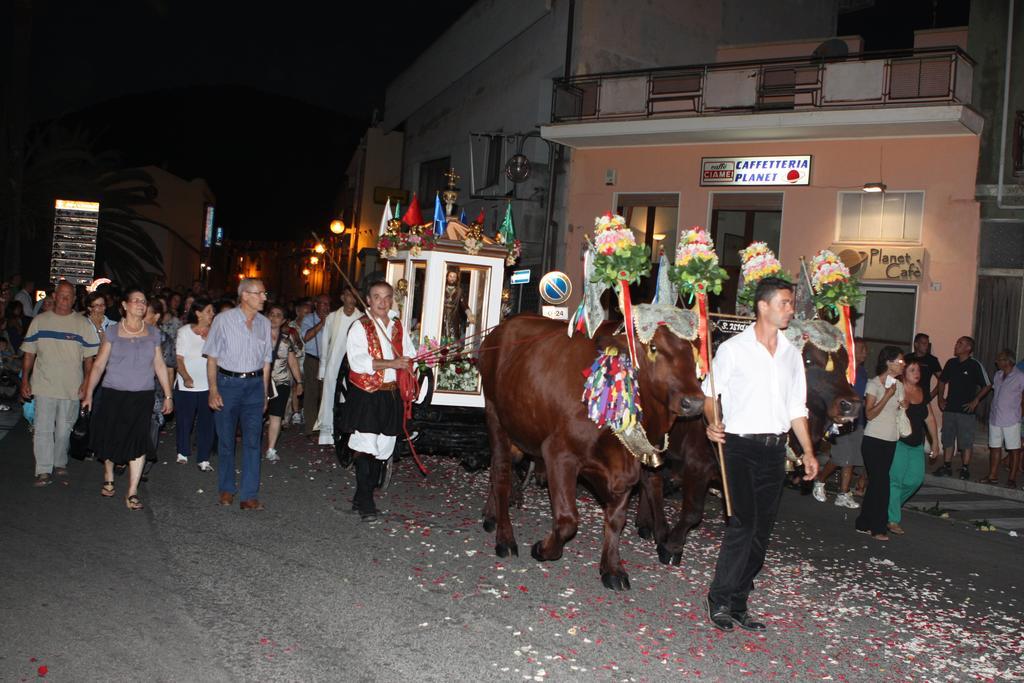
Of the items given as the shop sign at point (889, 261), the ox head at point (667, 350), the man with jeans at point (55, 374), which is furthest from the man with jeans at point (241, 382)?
the shop sign at point (889, 261)

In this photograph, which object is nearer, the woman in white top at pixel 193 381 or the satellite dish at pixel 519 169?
the woman in white top at pixel 193 381

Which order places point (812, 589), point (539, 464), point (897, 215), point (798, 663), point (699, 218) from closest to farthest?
point (798, 663) < point (812, 589) < point (539, 464) < point (897, 215) < point (699, 218)

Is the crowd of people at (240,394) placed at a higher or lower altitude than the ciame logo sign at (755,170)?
lower

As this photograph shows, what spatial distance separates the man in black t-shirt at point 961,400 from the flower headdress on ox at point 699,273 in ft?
30.3

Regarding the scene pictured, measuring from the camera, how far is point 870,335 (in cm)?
1789

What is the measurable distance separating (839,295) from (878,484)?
86.7 inches

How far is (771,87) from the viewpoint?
1861 centimetres

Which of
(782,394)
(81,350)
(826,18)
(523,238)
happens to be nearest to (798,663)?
(782,394)

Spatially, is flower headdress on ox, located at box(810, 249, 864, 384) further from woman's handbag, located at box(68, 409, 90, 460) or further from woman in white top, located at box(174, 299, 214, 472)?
woman's handbag, located at box(68, 409, 90, 460)

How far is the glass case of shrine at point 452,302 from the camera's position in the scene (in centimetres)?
1077

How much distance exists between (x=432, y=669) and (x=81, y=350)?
604 cm

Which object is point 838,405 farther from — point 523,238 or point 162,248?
point 162,248

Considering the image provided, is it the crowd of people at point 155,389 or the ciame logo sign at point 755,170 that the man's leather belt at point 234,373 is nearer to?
the crowd of people at point 155,389

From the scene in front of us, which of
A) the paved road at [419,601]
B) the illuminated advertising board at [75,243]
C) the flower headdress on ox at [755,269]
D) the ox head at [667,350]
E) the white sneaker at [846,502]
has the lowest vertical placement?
the paved road at [419,601]
